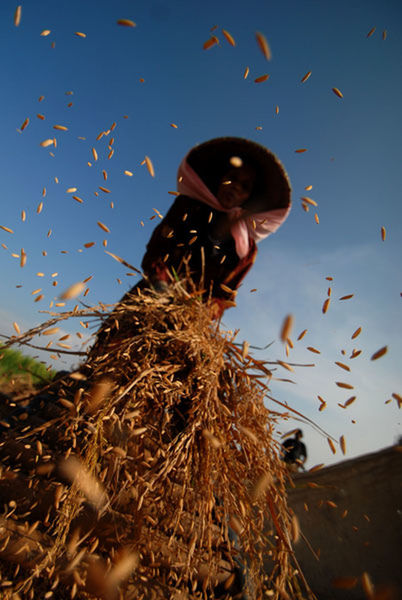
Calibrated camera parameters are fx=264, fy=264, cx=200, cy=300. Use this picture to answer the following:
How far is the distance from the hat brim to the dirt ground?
11.7 ft

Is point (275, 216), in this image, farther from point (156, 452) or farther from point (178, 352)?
point (156, 452)

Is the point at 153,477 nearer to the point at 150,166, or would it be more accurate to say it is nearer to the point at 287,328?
the point at 287,328

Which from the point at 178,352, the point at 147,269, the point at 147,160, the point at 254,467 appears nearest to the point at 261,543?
the point at 254,467

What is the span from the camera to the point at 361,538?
→ 139 inches

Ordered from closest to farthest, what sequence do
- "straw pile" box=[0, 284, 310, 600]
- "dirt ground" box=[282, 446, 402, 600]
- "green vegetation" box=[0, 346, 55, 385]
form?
"straw pile" box=[0, 284, 310, 600], "dirt ground" box=[282, 446, 402, 600], "green vegetation" box=[0, 346, 55, 385]

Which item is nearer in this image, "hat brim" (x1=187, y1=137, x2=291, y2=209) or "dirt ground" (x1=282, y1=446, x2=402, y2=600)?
"hat brim" (x1=187, y1=137, x2=291, y2=209)

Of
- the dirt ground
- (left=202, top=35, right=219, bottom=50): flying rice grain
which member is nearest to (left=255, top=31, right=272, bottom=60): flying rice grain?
(left=202, top=35, right=219, bottom=50): flying rice grain

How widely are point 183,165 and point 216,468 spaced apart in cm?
245

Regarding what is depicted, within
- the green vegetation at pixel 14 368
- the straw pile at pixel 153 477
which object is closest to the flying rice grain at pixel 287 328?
the straw pile at pixel 153 477

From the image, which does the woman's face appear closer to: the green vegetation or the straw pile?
the straw pile

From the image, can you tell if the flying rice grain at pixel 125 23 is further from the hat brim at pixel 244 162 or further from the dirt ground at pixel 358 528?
the dirt ground at pixel 358 528

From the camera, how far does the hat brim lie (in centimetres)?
283

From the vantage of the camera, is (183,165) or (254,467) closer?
(254,467)

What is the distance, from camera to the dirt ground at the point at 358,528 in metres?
3.28
